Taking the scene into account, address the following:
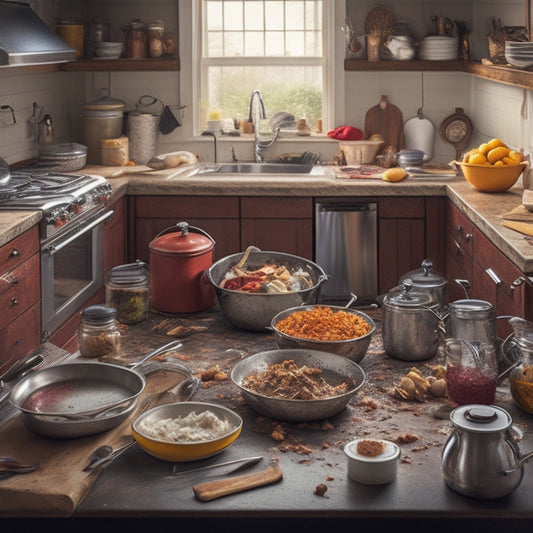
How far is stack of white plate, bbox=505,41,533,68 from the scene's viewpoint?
4.45m

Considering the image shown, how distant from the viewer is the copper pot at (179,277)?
319 cm

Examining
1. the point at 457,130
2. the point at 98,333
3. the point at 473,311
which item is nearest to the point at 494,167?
the point at 457,130

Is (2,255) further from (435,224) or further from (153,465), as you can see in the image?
(435,224)

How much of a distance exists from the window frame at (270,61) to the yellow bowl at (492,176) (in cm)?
174

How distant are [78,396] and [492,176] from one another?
334cm

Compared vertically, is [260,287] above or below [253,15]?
below

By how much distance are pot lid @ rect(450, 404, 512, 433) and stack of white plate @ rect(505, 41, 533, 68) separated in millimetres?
2997

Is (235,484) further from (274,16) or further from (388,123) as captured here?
(274,16)

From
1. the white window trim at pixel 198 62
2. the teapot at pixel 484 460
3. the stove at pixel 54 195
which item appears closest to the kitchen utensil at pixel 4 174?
the stove at pixel 54 195

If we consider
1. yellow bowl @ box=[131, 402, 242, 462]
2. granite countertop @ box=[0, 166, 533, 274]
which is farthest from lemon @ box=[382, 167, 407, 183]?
yellow bowl @ box=[131, 402, 242, 462]

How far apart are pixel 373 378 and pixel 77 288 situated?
8.81 feet

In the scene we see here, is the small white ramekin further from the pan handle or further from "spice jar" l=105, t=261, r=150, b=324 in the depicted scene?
"spice jar" l=105, t=261, r=150, b=324

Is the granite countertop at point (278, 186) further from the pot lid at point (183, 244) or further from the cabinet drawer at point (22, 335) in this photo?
the pot lid at point (183, 244)

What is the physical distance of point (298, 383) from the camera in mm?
2260
